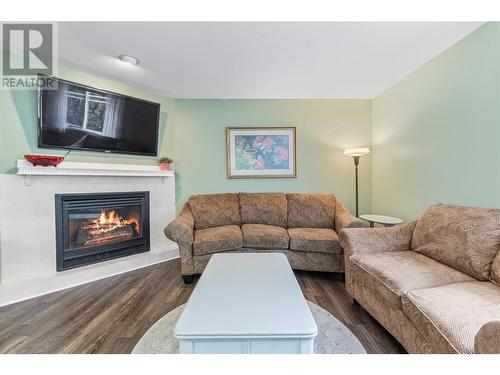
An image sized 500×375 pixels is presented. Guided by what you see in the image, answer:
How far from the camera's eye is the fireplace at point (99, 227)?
224cm

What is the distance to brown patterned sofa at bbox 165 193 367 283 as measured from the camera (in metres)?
2.23

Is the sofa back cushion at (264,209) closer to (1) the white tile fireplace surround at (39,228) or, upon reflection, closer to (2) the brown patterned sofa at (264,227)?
(2) the brown patterned sofa at (264,227)

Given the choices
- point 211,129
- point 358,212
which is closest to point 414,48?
point 358,212

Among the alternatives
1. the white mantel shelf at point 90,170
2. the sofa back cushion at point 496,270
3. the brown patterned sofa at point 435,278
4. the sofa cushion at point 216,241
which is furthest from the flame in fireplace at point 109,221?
the sofa back cushion at point 496,270

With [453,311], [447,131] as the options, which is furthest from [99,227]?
[447,131]

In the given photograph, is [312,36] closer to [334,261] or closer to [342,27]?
[342,27]

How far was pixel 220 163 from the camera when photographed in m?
3.17

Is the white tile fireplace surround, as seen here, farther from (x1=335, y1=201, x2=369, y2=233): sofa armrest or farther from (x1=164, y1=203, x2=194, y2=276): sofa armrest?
(x1=335, y1=201, x2=369, y2=233): sofa armrest

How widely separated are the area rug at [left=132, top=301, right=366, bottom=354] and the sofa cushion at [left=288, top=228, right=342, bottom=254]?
29.7 inches

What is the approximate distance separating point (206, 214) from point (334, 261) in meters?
1.65

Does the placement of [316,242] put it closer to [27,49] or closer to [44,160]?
[44,160]

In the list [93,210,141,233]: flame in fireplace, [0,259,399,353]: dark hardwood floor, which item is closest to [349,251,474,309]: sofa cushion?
[0,259,399,353]: dark hardwood floor

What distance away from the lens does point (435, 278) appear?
129 centimetres

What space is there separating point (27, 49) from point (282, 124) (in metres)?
2.88
